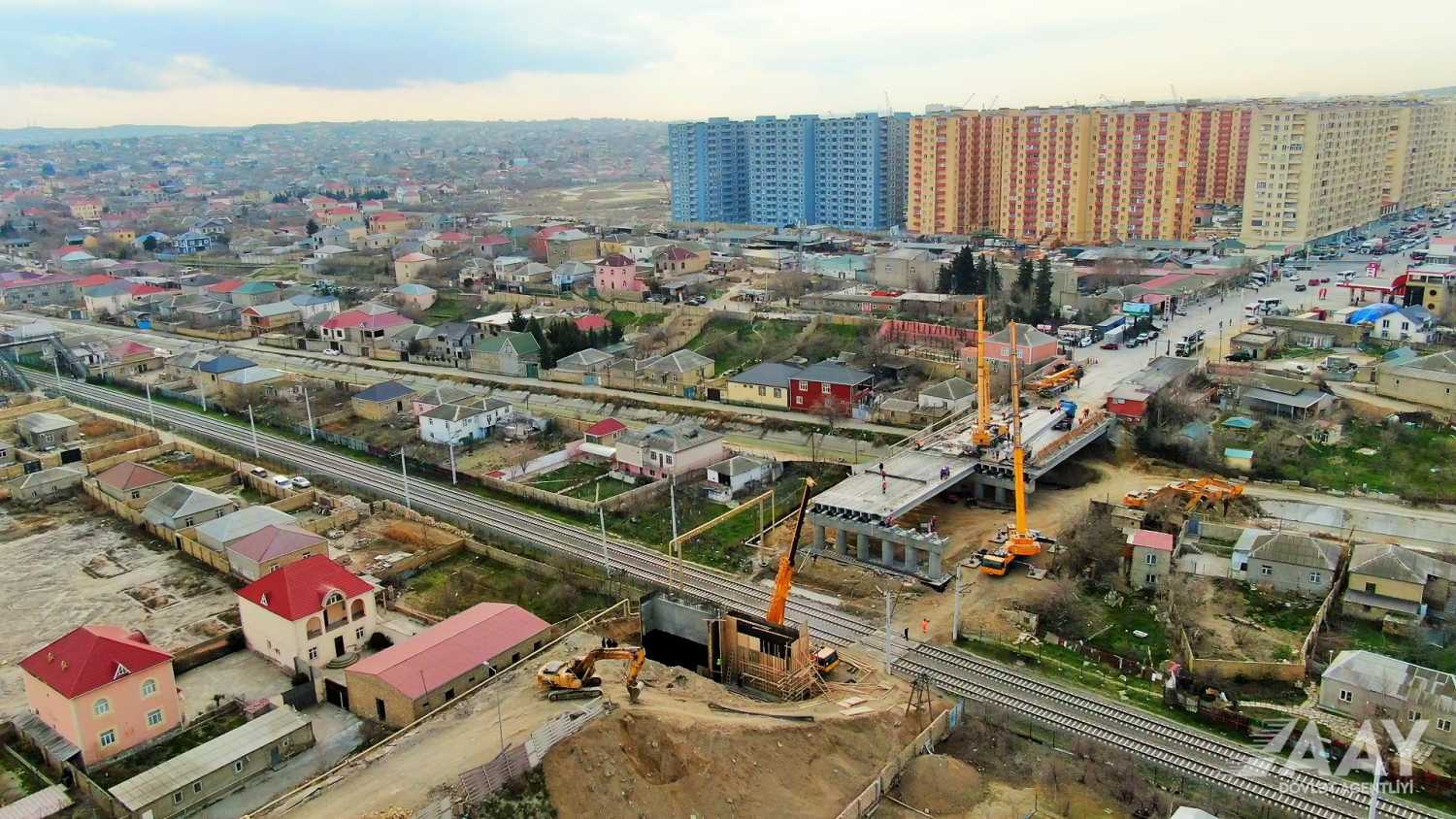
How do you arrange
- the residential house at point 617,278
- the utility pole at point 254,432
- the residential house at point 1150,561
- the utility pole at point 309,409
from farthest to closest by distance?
the residential house at point 617,278 < the utility pole at point 309,409 < the utility pole at point 254,432 < the residential house at point 1150,561

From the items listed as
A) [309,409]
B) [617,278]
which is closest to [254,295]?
[617,278]

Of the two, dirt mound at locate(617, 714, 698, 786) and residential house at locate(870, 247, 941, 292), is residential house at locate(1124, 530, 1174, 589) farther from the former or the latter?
residential house at locate(870, 247, 941, 292)

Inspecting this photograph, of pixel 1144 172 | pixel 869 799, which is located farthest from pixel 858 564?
pixel 1144 172

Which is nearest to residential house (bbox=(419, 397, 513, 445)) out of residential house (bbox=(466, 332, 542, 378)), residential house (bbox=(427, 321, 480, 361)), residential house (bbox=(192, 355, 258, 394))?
residential house (bbox=(466, 332, 542, 378))

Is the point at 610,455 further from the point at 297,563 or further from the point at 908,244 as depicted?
the point at 908,244

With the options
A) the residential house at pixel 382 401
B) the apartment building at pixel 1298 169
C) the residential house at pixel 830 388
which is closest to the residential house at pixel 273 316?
the residential house at pixel 382 401

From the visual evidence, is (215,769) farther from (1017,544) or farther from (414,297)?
(414,297)

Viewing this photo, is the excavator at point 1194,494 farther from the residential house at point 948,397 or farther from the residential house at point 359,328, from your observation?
the residential house at point 359,328
